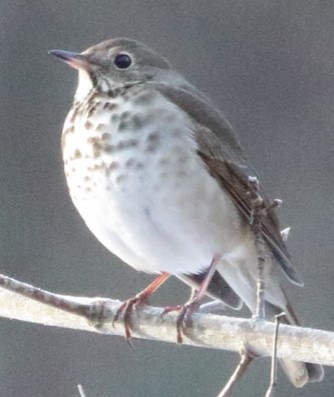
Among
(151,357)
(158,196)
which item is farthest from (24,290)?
(151,357)

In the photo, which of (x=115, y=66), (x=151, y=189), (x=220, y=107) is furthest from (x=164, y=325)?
(x=220, y=107)

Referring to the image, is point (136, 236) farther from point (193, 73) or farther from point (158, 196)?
point (193, 73)

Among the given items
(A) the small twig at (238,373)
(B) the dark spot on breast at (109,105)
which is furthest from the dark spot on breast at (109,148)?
(A) the small twig at (238,373)

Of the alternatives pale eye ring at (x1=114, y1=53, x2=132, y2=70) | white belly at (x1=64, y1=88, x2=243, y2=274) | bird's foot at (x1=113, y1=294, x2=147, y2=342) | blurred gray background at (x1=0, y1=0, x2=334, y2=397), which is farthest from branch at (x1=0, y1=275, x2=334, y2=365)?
blurred gray background at (x1=0, y1=0, x2=334, y2=397)

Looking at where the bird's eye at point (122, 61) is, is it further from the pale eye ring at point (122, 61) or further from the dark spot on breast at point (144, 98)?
the dark spot on breast at point (144, 98)

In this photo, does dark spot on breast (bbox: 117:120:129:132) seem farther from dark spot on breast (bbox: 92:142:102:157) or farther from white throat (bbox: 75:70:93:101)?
white throat (bbox: 75:70:93:101)

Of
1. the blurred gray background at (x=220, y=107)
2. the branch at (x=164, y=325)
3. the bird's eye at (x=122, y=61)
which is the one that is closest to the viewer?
the branch at (x=164, y=325)
